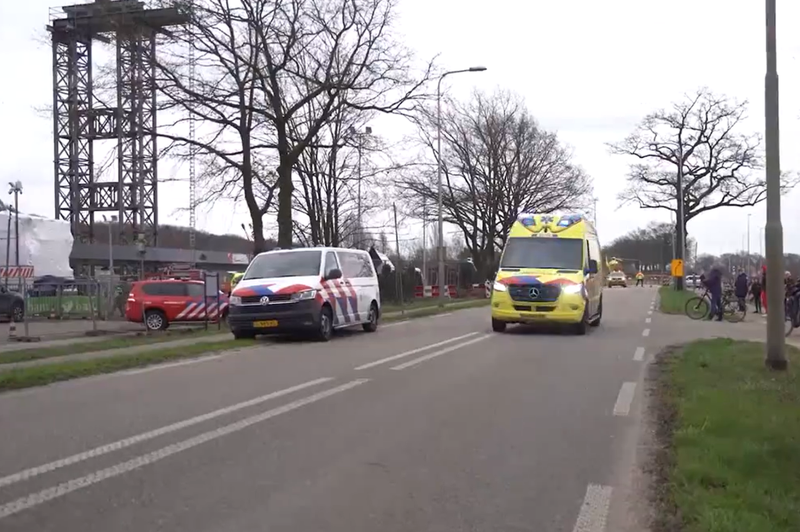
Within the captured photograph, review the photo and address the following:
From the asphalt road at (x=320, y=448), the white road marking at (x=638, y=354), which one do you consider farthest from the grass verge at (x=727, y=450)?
the white road marking at (x=638, y=354)

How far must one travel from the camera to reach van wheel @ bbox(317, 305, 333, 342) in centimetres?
1784

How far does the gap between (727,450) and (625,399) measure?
3.39 m

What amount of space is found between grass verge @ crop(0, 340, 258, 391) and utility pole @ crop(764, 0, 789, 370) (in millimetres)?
9273

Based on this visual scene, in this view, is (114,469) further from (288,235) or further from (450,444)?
(288,235)

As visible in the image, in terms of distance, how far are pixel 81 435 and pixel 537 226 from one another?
14.8 meters

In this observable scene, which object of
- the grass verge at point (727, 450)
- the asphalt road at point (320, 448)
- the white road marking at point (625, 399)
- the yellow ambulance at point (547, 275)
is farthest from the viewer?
the yellow ambulance at point (547, 275)

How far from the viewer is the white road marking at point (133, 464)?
5.40 metres

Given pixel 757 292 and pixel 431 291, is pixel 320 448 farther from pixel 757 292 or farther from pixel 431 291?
pixel 431 291

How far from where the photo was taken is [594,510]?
558 centimetres

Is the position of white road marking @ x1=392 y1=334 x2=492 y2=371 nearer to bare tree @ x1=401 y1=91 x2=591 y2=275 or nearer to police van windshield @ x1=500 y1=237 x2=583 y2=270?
police van windshield @ x1=500 y1=237 x2=583 y2=270

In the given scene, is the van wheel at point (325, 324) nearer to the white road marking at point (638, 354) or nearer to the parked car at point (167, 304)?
the white road marking at point (638, 354)

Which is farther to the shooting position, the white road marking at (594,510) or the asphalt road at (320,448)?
the asphalt road at (320,448)

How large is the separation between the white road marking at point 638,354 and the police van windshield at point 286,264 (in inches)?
268

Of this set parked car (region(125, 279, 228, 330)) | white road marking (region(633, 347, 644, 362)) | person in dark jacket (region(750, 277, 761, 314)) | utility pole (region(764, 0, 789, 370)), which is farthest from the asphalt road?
person in dark jacket (region(750, 277, 761, 314))
